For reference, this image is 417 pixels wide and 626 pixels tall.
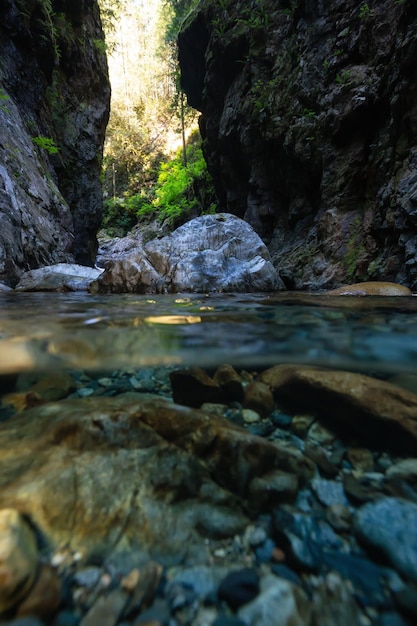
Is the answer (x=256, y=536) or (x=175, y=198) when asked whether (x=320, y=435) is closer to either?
(x=256, y=536)

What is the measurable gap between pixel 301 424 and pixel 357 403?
31 centimetres

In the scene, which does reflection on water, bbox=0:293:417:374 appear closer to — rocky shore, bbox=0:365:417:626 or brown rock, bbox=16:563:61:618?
rocky shore, bbox=0:365:417:626

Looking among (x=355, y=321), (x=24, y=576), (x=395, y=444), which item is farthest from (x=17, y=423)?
(x=355, y=321)

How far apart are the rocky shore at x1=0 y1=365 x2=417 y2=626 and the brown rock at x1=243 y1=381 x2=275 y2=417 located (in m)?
0.10

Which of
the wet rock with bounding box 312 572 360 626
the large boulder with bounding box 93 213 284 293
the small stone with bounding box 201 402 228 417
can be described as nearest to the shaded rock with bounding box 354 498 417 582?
the wet rock with bounding box 312 572 360 626

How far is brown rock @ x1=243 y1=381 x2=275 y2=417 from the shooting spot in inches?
68.3

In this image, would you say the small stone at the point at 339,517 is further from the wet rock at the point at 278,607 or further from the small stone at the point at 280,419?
the small stone at the point at 280,419

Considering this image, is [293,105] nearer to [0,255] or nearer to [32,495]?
[0,255]

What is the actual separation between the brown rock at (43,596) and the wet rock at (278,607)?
44 centimetres

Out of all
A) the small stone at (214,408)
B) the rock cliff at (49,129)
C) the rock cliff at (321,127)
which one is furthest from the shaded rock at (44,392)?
the rock cliff at (321,127)

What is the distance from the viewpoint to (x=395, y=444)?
54.6 inches

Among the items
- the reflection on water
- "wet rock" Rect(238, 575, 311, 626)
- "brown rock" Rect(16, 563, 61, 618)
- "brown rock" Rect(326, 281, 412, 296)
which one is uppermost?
"brown rock" Rect(326, 281, 412, 296)

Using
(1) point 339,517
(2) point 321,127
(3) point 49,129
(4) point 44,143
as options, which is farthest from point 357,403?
(3) point 49,129

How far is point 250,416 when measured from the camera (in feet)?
5.57
